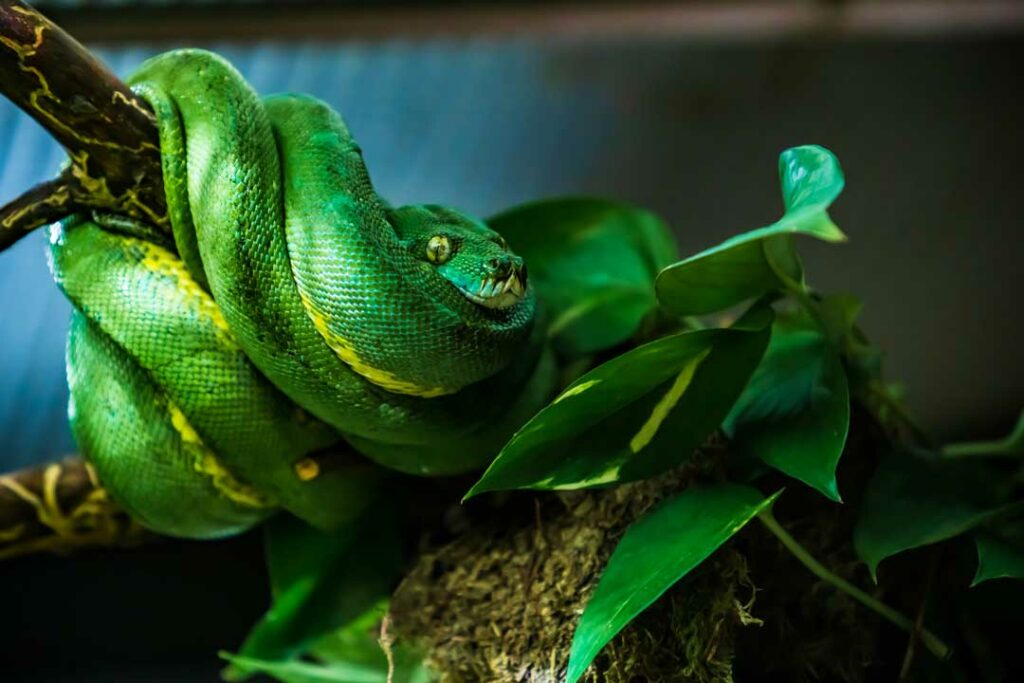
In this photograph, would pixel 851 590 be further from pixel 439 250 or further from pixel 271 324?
pixel 271 324

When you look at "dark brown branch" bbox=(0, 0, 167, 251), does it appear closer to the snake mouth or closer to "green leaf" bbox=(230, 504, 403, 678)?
the snake mouth

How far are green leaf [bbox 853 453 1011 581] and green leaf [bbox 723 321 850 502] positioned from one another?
0.55ft

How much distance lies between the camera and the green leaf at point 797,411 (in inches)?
41.9

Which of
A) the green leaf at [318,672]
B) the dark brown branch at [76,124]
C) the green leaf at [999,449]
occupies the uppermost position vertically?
the dark brown branch at [76,124]

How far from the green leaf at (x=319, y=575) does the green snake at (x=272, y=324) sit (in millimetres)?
144

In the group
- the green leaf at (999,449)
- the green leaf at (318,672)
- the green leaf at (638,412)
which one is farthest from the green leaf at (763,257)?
the green leaf at (318,672)

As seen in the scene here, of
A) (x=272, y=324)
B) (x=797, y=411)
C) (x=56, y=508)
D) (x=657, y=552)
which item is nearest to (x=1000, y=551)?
(x=797, y=411)

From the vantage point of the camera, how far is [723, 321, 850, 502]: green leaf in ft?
3.50

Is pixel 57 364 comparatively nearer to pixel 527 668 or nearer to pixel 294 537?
pixel 294 537

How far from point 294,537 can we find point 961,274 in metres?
1.73

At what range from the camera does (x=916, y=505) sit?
121 cm

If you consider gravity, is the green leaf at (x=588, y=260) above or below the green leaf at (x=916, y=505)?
above

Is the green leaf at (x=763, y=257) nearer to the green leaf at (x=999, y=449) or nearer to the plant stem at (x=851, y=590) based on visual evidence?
the plant stem at (x=851, y=590)

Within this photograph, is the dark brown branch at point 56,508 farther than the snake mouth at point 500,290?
Yes
